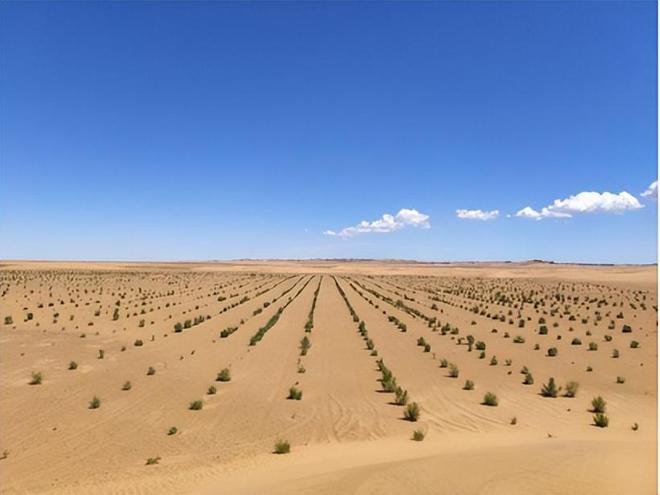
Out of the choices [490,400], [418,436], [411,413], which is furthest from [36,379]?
[490,400]

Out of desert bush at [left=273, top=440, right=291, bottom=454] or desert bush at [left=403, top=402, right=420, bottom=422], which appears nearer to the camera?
desert bush at [left=273, top=440, right=291, bottom=454]

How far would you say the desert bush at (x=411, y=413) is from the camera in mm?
12680

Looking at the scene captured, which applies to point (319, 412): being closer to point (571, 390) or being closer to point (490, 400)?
point (490, 400)

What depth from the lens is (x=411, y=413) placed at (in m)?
12.7

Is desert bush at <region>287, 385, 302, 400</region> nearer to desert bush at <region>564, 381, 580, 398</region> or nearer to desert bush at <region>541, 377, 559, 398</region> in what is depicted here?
desert bush at <region>541, 377, 559, 398</region>

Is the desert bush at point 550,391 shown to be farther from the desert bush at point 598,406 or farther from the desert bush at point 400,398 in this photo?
the desert bush at point 400,398

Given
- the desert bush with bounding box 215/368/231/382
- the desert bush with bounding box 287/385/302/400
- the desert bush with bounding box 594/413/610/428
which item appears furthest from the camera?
the desert bush with bounding box 215/368/231/382

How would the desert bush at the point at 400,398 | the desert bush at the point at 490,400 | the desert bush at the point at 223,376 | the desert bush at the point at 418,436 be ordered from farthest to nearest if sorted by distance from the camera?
the desert bush at the point at 223,376, the desert bush at the point at 490,400, the desert bush at the point at 400,398, the desert bush at the point at 418,436

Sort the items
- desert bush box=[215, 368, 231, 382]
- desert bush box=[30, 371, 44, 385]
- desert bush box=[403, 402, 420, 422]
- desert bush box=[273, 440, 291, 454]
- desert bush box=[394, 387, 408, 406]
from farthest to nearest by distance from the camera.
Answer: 1. desert bush box=[215, 368, 231, 382]
2. desert bush box=[30, 371, 44, 385]
3. desert bush box=[394, 387, 408, 406]
4. desert bush box=[403, 402, 420, 422]
5. desert bush box=[273, 440, 291, 454]

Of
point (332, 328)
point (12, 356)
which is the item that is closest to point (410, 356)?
point (332, 328)

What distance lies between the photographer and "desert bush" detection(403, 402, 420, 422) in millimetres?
12680

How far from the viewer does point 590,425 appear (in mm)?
12320

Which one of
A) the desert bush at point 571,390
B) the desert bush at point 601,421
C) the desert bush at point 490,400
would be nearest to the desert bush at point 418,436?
the desert bush at point 490,400

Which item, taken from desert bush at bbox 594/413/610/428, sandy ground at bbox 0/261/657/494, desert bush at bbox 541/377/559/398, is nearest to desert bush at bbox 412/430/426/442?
sandy ground at bbox 0/261/657/494
